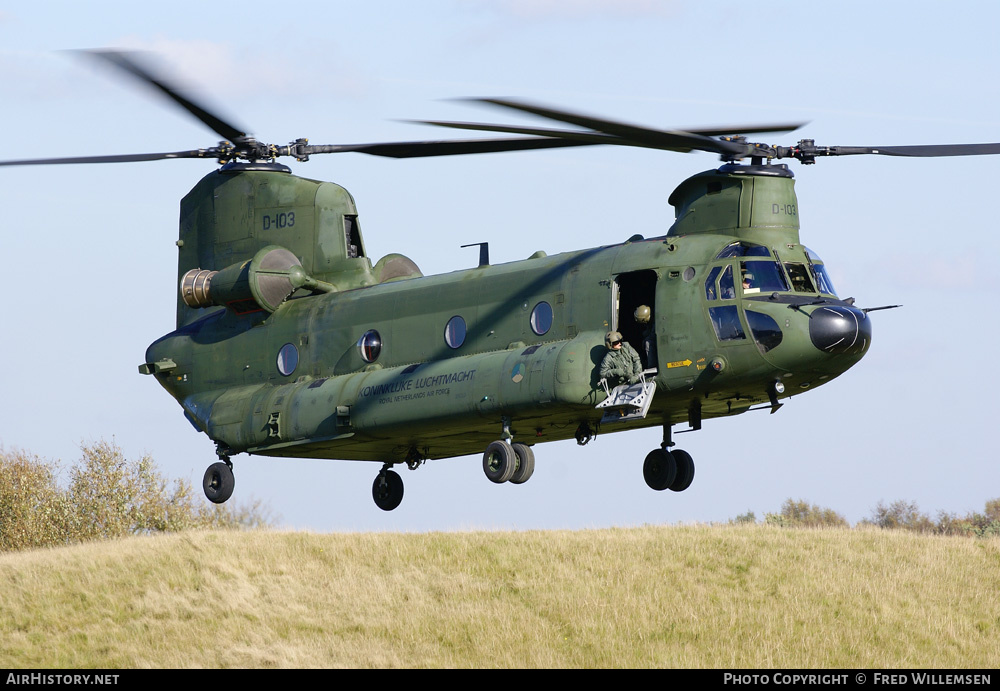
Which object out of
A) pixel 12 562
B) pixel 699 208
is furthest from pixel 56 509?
pixel 699 208

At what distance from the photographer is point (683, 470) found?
23.3 meters

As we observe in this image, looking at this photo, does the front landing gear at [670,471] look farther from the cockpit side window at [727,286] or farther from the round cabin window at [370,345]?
the round cabin window at [370,345]

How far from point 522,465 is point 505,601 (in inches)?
297

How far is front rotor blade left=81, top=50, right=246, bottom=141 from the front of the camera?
915 inches

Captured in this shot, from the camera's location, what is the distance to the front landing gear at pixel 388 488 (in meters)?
26.5

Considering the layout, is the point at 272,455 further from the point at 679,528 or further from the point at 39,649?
the point at 679,528

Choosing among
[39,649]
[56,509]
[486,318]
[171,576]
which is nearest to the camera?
[486,318]

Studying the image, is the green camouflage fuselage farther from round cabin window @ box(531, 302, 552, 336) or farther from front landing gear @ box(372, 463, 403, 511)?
front landing gear @ box(372, 463, 403, 511)

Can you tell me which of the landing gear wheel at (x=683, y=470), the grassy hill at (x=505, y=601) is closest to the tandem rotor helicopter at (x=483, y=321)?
the landing gear wheel at (x=683, y=470)

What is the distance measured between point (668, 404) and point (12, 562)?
19525 mm

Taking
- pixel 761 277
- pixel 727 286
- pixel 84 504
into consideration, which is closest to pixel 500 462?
pixel 727 286

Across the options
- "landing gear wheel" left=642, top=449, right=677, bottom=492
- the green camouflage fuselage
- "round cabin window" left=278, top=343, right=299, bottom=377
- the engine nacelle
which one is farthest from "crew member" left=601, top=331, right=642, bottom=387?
the engine nacelle

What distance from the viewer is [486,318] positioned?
2327cm

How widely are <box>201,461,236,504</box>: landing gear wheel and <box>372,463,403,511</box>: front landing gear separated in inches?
110
